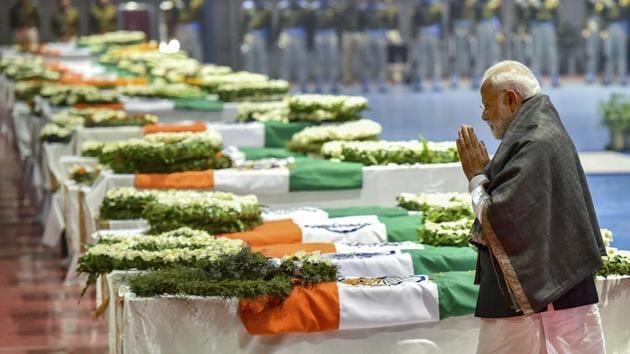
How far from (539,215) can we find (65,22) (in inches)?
1010

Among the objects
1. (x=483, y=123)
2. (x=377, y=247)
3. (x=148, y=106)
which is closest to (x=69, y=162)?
(x=148, y=106)

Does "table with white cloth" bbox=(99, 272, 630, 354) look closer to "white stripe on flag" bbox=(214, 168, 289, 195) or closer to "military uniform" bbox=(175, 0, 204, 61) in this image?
"white stripe on flag" bbox=(214, 168, 289, 195)

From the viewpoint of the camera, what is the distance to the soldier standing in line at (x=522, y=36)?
2964 centimetres

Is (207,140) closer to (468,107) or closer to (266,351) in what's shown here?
(266,351)

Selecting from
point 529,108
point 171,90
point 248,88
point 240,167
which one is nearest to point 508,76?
point 529,108

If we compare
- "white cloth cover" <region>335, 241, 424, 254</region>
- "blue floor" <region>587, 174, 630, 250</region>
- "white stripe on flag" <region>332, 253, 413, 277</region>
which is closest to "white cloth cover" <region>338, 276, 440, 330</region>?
"white stripe on flag" <region>332, 253, 413, 277</region>

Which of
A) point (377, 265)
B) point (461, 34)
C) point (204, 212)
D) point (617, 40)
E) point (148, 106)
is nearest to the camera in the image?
point (377, 265)

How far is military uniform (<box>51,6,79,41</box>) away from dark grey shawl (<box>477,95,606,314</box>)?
83.3 ft

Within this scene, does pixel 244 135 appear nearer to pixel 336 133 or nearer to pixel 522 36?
pixel 336 133

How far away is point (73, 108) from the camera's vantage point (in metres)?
15.0

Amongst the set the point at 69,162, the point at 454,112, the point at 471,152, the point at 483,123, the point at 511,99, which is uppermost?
the point at 511,99

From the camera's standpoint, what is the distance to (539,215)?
5520 mm

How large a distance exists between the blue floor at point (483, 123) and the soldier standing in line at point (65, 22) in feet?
17.9

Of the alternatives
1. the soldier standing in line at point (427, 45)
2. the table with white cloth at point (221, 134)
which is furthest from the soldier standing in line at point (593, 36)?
the table with white cloth at point (221, 134)
